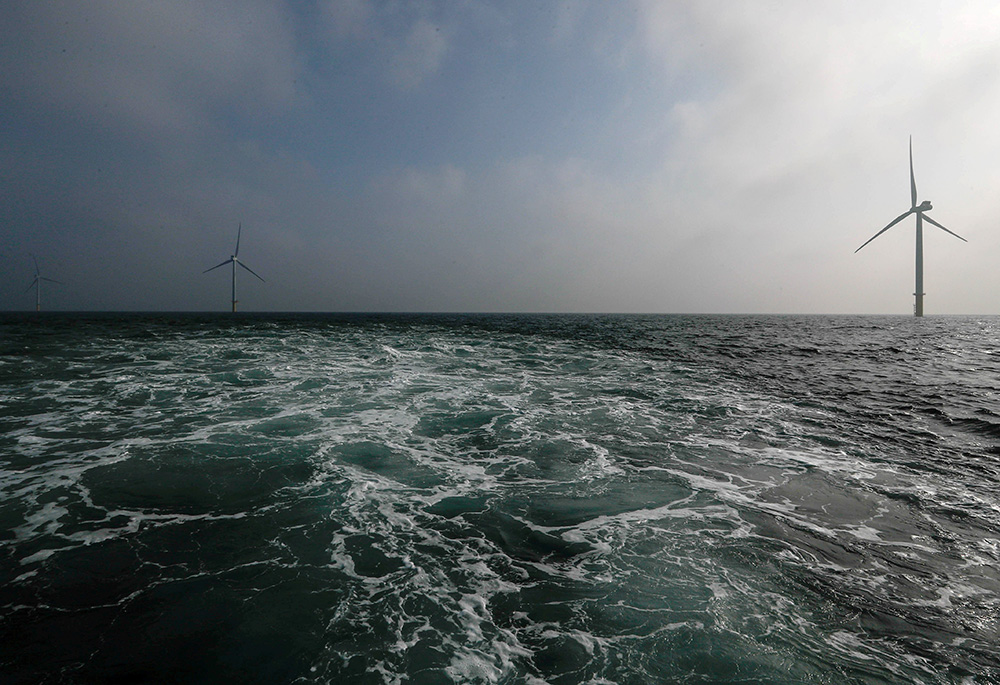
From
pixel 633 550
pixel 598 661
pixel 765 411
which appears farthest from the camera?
pixel 765 411

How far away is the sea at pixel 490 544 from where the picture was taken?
14.1 ft

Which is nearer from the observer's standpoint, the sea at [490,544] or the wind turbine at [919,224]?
the sea at [490,544]

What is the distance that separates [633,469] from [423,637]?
236 inches

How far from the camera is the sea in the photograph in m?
4.29

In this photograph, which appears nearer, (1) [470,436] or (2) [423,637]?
(2) [423,637]

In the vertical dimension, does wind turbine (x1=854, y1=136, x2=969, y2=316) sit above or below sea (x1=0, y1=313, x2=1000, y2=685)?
above

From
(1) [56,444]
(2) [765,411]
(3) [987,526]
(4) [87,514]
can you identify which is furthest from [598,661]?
(2) [765,411]

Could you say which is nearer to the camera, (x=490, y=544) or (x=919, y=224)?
(x=490, y=544)

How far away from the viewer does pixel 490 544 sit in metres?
6.33

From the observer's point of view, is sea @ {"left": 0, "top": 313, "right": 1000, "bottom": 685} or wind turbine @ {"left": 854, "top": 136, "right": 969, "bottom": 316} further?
wind turbine @ {"left": 854, "top": 136, "right": 969, "bottom": 316}

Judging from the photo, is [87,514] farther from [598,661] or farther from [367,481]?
[598,661]

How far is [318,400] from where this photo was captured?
596 inches

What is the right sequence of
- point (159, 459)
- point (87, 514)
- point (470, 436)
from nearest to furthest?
point (87, 514) → point (159, 459) → point (470, 436)

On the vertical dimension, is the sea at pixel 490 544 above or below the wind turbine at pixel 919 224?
below
